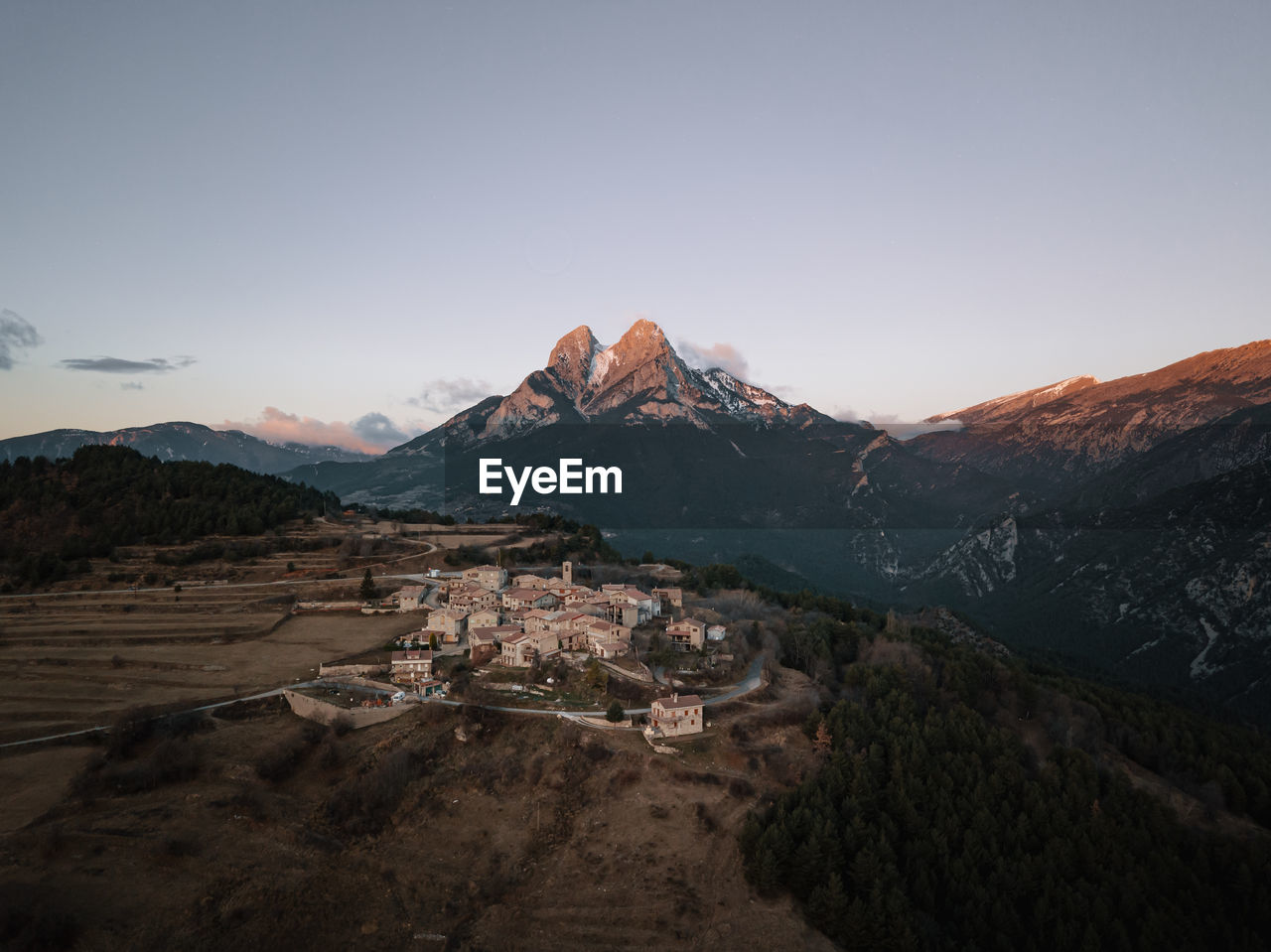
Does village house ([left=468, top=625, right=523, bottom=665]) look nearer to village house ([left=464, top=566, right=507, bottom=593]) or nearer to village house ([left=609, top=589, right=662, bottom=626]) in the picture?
village house ([left=609, top=589, right=662, bottom=626])

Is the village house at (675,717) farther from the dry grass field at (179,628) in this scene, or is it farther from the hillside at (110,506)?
→ the hillside at (110,506)

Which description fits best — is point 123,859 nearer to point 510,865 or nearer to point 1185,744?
point 510,865

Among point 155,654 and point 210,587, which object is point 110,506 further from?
point 155,654

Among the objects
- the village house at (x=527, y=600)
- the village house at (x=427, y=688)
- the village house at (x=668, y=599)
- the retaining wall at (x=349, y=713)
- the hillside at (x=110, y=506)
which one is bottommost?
the retaining wall at (x=349, y=713)

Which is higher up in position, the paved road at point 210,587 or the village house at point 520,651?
the paved road at point 210,587

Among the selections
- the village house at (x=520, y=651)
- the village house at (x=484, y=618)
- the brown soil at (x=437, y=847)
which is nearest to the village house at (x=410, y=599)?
the village house at (x=484, y=618)

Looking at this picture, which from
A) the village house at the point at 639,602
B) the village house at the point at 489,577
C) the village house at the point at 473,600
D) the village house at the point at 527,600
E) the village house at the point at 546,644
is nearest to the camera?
the village house at the point at 546,644

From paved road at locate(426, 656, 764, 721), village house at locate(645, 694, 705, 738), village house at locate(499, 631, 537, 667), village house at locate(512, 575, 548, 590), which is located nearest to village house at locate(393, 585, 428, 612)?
village house at locate(512, 575, 548, 590)

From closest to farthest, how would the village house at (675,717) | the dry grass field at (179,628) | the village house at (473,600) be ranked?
the village house at (675,717)
the dry grass field at (179,628)
the village house at (473,600)
